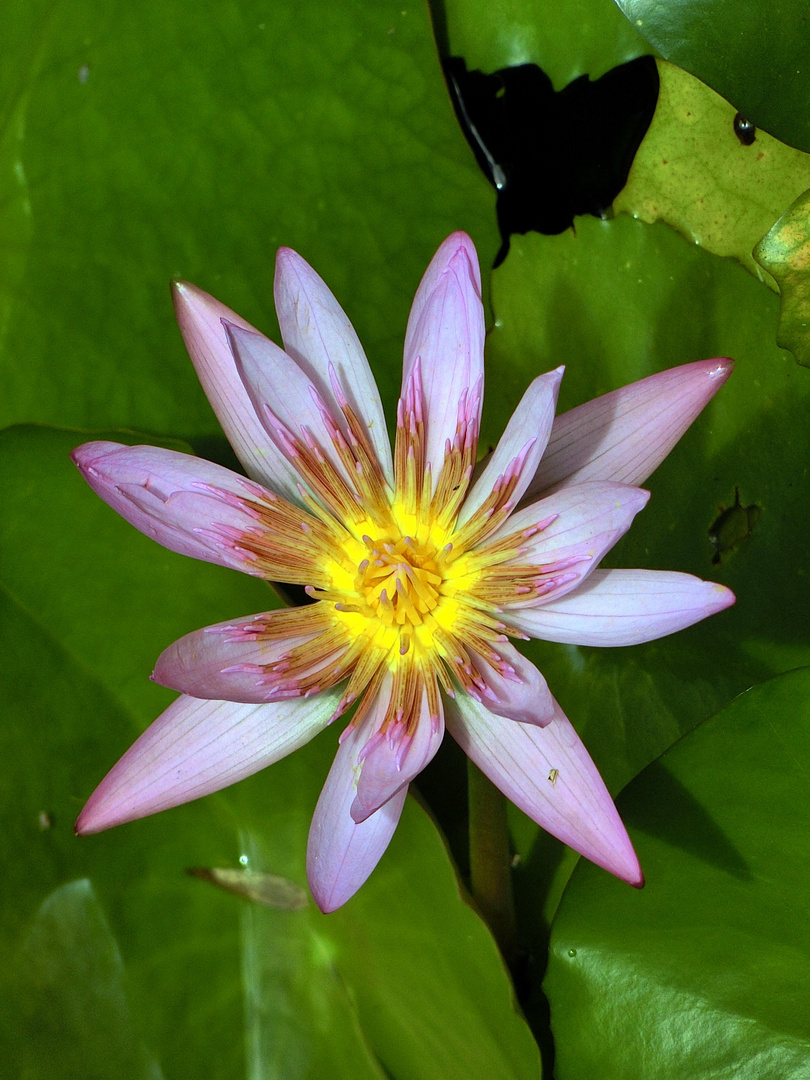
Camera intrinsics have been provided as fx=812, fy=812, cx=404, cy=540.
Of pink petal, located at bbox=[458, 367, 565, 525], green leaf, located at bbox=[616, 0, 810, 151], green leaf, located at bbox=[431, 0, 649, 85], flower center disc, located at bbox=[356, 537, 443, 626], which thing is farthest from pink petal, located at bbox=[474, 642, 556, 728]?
green leaf, located at bbox=[431, 0, 649, 85]

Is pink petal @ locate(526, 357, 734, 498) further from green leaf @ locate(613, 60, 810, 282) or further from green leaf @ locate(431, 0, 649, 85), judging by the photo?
green leaf @ locate(431, 0, 649, 85)

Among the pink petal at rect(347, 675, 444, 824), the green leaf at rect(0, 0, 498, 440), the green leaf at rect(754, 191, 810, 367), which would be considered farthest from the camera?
the green leaf at rect(0, 0, 498, 440)

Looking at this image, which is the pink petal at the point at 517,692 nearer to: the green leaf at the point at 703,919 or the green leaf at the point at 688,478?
the green leaf at the point at 703,919

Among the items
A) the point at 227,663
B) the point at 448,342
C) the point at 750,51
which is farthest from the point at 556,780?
the point at 750,51

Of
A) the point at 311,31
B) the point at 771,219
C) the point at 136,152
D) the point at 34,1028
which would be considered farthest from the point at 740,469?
the point at 34,1028

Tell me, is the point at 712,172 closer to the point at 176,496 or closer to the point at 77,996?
the point at 176,496
